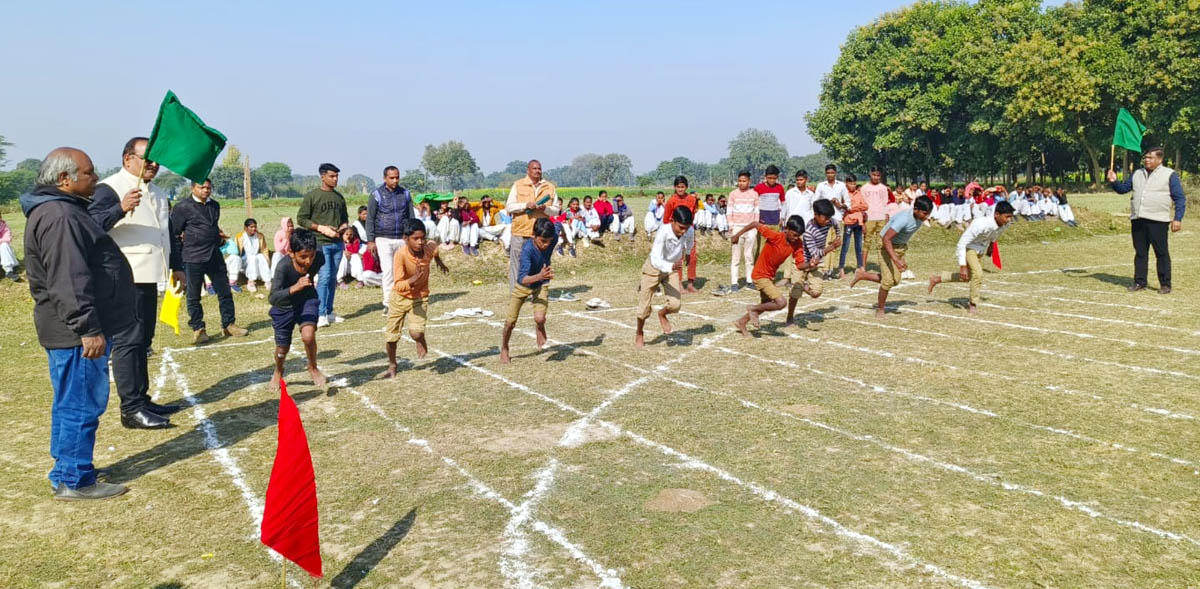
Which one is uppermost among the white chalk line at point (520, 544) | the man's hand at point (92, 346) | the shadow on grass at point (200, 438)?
the man's hand at point (92, 346)

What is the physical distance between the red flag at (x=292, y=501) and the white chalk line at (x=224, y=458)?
370 millimetres

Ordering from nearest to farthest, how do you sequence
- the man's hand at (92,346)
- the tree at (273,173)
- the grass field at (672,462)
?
the grass field at (672,462)
the man's hand at (92,346)
the tree at (273,173)

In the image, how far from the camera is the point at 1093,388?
735 cm

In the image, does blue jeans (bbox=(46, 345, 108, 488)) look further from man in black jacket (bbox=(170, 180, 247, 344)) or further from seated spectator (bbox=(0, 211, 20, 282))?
seated spectator (bbox=(0, 211, 20, 282))

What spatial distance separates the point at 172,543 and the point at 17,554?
0.79 meters

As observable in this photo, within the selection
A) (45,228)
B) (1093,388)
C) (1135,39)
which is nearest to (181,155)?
(45,228)

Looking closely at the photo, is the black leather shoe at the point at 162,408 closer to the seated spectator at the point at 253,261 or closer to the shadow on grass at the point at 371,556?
the shadow on grass at the point at 371,556

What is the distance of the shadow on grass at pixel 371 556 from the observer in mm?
4055

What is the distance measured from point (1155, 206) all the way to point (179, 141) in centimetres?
1341

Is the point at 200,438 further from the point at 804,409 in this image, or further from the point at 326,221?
→ the point at 326,221

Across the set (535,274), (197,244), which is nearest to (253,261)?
(197,244)

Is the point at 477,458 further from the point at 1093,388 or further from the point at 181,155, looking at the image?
the point at 1093,388

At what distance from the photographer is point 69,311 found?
16.4 ft

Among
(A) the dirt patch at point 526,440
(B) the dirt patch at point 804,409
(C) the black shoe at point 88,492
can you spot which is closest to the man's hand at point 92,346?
(C) the black shoe at point 88,492
